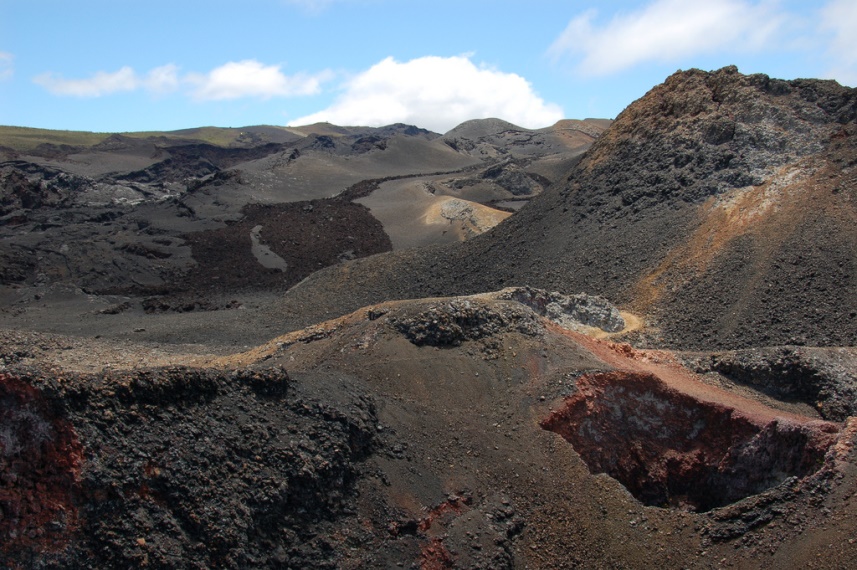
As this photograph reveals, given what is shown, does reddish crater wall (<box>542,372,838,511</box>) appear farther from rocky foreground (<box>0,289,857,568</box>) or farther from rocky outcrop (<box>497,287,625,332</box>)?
rocky outcrop (<box>497,287,625,332</box>)

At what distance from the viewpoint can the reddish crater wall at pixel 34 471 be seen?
8.91 m

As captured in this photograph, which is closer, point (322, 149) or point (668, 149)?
point (668, 149)

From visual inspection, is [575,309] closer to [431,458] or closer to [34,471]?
[431,458]

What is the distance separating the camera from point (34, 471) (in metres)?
9.20

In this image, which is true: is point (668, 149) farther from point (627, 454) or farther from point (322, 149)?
point (322, 149)

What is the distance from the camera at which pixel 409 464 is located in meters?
12.4

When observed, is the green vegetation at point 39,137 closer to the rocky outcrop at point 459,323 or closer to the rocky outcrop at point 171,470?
the rocky outcrop at point 459,323

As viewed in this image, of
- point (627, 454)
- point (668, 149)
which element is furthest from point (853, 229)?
point (627, 454)

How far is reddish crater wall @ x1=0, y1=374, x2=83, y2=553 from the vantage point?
8.91 m

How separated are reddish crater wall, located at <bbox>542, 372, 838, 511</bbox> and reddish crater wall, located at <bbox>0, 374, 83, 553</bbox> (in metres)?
8.22

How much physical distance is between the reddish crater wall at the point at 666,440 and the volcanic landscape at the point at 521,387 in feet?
0.16

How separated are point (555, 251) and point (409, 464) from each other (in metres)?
18.7

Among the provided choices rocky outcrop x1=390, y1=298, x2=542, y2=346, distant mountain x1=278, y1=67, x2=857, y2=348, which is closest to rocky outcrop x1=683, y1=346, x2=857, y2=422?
distant mountain x1=278, y1=67, x2=857, y2=348

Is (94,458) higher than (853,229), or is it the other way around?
(853,229)
